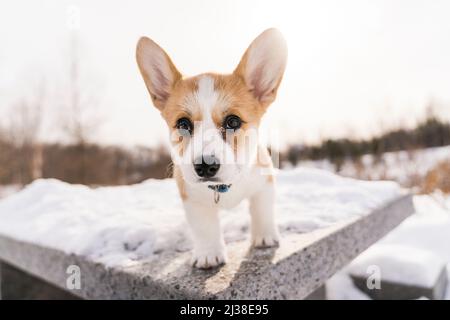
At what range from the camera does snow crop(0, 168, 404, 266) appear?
2.18 meters

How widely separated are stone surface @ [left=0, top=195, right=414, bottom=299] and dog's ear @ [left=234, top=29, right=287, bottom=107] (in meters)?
0.78

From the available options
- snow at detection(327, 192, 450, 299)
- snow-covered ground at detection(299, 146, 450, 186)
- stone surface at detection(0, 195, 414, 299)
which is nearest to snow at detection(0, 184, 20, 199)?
stone surface at detection(0, 195, 414, 299)

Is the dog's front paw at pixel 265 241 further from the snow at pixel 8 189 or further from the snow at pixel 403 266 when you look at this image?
the snow at pixel 8 189

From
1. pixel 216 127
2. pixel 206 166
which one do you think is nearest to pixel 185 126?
pixel 216 127

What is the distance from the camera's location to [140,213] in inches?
111

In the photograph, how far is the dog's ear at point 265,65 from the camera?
5.20ft

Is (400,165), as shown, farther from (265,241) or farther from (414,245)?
(265,241)

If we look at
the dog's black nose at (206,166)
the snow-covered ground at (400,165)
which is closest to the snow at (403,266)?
the dog's black nose at (206,166)

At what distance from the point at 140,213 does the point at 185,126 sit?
153cm

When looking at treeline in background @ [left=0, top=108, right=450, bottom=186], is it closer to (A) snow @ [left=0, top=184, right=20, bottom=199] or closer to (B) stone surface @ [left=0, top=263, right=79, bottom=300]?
(A) snow @ [left=0, top=184, right=20, bottom=199]

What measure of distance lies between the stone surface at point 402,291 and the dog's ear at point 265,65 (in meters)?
2.28

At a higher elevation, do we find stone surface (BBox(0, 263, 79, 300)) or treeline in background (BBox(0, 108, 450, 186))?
treeline in background (BBox(0, 108, 450, 186))
